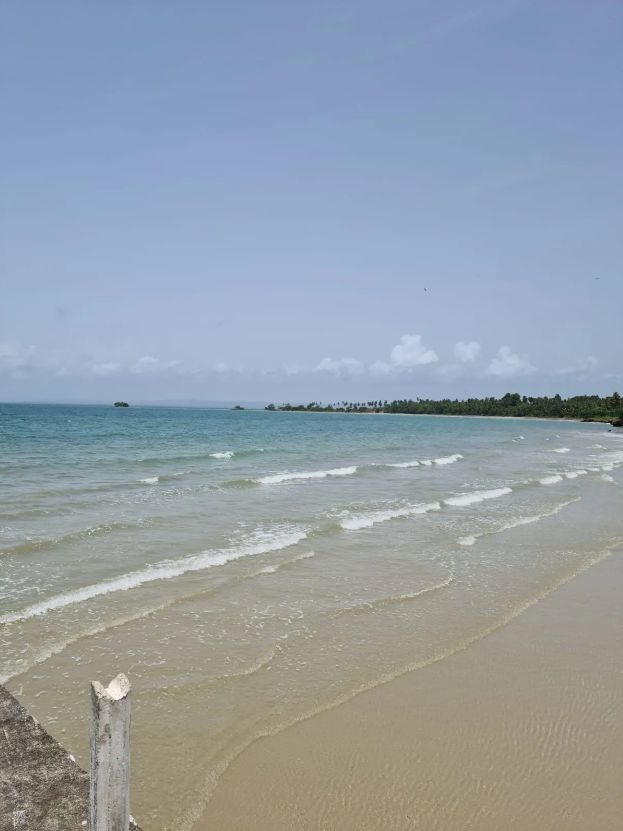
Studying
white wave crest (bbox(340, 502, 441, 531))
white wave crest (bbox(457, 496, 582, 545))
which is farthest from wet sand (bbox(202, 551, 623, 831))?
white wave crest (bbox(340, 502, 441, 531))

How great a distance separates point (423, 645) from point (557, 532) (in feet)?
30.4

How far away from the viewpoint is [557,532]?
612 inches

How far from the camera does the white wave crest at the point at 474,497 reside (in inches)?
791

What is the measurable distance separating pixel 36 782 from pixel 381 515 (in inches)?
543

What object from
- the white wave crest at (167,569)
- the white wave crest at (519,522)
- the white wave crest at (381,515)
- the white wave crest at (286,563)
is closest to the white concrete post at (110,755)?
the white wave crest at (167,569)

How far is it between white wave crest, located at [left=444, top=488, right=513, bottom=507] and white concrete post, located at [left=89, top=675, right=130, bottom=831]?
1778 centimetres

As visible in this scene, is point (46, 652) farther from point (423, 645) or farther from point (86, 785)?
point (423, 645)

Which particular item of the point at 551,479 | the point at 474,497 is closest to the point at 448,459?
the point at 551,479

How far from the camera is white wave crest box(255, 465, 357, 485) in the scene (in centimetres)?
2393

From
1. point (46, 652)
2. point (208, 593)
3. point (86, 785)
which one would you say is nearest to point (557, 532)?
point (208, 593)

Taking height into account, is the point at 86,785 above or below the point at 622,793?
above

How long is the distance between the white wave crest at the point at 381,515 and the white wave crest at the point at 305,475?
22.4ft

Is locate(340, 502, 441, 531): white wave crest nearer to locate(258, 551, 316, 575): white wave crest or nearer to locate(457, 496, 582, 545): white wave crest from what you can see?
locate(457, 496, 582, 545): white wave crest

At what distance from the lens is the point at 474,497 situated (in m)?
21.4
